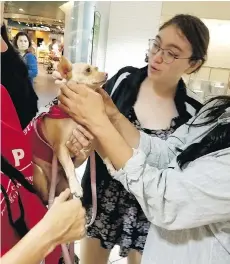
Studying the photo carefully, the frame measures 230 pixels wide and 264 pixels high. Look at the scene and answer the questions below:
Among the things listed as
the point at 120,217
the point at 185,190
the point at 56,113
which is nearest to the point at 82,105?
the point at 56,113

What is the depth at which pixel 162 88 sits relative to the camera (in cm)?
88

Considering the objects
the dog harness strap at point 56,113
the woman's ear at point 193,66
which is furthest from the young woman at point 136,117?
the dog harness strap at point 56,113

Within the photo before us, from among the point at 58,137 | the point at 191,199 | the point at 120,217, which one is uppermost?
the point at 58,137

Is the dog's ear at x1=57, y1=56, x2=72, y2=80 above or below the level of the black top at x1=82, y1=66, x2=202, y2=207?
above

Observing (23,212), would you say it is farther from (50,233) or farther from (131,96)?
(131,96)

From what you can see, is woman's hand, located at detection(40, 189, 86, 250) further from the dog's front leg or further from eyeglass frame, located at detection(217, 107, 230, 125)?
eyeglass frame, located at detection(217, 107, 230, 125)

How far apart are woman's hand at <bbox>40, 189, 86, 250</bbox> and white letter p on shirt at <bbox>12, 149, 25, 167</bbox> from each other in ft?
0.28

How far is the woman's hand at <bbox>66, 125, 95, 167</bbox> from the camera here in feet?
1.98

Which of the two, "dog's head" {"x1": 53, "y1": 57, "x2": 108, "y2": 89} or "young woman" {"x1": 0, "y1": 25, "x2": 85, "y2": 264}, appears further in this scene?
"dog's head" {"x1": 53, "y1": 57, "x2": 108, "y2": 89}

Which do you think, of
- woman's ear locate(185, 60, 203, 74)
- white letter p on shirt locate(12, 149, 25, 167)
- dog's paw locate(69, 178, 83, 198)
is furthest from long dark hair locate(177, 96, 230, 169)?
white letter p on shirt locate(12, 149, 25, 167)

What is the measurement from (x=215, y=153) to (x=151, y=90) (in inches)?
12.4

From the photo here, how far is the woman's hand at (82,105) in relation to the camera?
0.57m

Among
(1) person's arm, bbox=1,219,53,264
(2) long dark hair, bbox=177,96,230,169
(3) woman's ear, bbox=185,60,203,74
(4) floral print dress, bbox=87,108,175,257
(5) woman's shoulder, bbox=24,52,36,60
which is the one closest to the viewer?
(1) person's arm, bbox=1,219,53,264

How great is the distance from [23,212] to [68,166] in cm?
12
